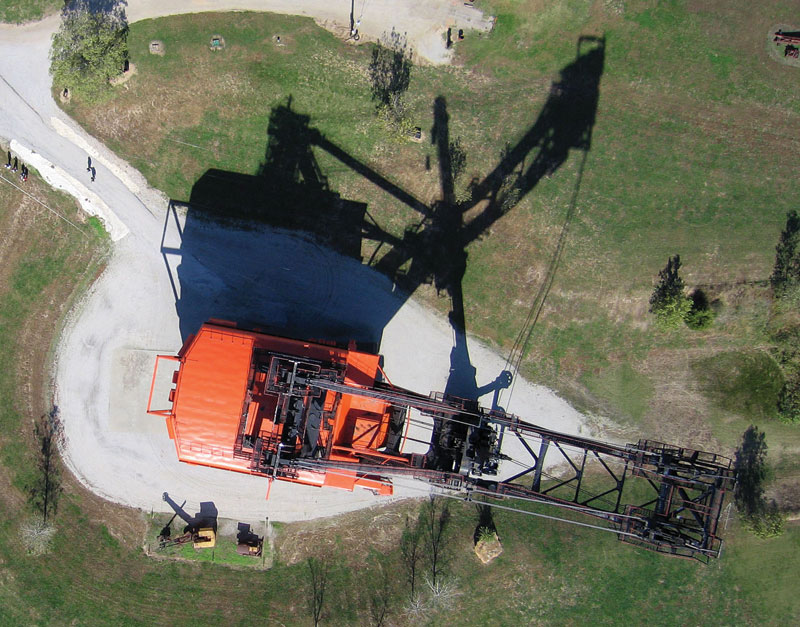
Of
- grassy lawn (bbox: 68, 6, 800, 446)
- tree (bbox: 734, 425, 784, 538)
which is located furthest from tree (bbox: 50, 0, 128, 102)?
tree (bbox: 734, 425, 784, 538)

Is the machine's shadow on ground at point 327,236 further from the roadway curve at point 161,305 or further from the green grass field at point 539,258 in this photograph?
the green grass field at point 539,258

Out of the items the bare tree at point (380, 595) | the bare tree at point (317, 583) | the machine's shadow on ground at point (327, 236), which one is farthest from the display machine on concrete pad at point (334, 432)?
the bare tree at point (317, 583)

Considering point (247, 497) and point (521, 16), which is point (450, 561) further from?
point (521, 16)

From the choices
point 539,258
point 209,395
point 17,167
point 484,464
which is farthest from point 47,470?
point 539,258

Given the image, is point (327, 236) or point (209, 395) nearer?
point (209, 395)

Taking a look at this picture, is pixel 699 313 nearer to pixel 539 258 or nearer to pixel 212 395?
pixel 539 258

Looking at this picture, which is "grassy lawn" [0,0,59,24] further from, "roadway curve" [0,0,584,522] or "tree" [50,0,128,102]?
"tree" [50,0,128,102]
